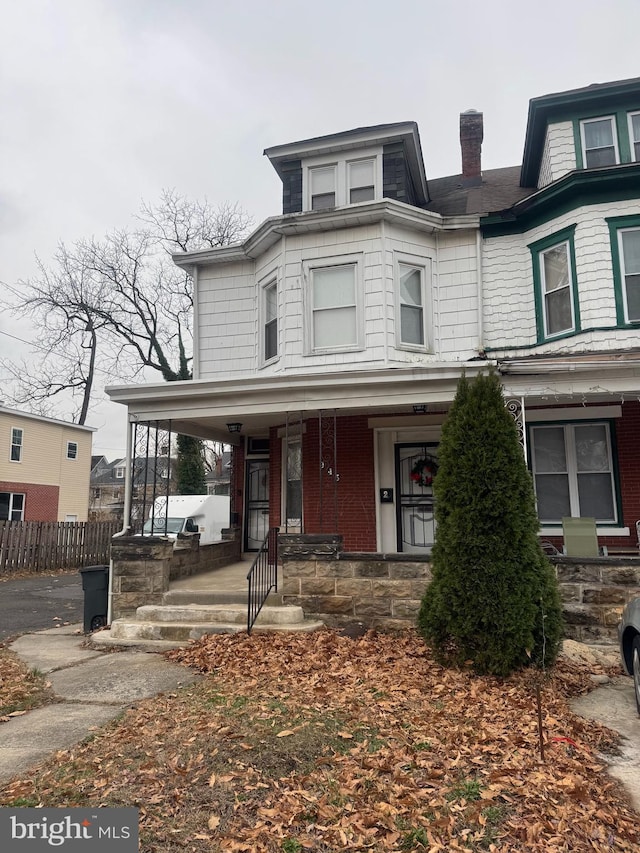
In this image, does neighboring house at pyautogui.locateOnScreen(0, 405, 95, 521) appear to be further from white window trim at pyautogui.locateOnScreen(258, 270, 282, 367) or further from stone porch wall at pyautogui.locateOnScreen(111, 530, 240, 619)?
stone porch wall at pyautogui.locateOnScreen(111, 530, 240, 619)

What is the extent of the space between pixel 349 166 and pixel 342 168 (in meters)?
0.16

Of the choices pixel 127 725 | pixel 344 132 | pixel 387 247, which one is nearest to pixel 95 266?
pixel 344 132

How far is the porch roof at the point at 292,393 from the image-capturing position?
322 inches

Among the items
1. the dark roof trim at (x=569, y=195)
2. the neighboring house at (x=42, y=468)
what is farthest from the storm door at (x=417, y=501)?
the neighboring house at (x=42, y=468)

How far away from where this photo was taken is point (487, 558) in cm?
572

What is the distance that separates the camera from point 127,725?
4.42 meters

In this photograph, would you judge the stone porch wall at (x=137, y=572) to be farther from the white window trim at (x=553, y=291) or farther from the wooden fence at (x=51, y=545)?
the wooden fence at (x=51, y=545)

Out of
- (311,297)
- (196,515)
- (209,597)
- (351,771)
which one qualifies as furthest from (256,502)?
(351,771)

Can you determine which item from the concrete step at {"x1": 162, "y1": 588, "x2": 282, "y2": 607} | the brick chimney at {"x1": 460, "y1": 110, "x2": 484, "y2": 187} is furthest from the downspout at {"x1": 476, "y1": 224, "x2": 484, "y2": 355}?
the concrete step at {"x1": 162, "y1": 588, "x2": 282, "y2": 607}

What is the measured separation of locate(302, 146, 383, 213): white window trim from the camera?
1148cm

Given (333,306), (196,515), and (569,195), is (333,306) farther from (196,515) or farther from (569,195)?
(196,515)

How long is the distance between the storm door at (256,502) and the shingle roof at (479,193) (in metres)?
6.59

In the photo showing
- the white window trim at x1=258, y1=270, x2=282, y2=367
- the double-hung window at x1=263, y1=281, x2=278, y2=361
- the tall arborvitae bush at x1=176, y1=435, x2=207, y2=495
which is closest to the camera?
the white window trim at x1=258, y1=270, x2=282, y2=367

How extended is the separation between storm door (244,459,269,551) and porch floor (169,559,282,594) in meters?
1.67
